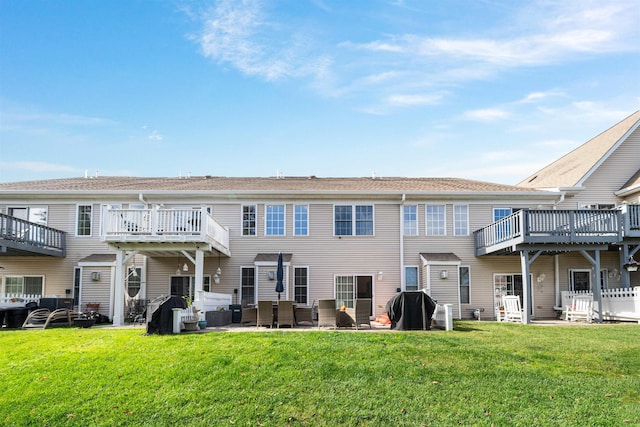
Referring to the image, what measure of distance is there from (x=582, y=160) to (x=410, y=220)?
25.3ft

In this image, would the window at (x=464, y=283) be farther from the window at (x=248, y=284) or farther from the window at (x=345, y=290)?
the window at (x=248, y=284)

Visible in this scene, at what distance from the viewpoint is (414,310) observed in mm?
14250

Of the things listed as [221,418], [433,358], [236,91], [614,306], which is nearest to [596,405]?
[433,358]

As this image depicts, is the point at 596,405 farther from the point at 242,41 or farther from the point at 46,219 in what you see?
the point at 46,219

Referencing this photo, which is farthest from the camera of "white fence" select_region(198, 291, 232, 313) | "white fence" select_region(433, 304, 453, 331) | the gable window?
the gable window

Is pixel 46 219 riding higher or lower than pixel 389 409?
higher

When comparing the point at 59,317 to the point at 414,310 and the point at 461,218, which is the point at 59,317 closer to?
the point at 414,310

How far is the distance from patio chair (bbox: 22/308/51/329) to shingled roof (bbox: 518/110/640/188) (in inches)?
713

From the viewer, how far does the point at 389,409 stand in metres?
8.30

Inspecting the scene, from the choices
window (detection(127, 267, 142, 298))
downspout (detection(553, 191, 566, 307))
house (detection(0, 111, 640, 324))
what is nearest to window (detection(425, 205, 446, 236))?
house (detection(0, 111, 640, 324))

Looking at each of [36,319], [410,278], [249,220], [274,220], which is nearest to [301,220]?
[274,220]

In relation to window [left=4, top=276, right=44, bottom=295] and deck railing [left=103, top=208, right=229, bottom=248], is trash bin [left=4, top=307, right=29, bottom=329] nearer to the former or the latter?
deck railing [left=103, top=208, right=229, bottom=248]

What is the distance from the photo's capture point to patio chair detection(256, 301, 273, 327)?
14.6 meters

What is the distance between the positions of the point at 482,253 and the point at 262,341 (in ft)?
34.2
